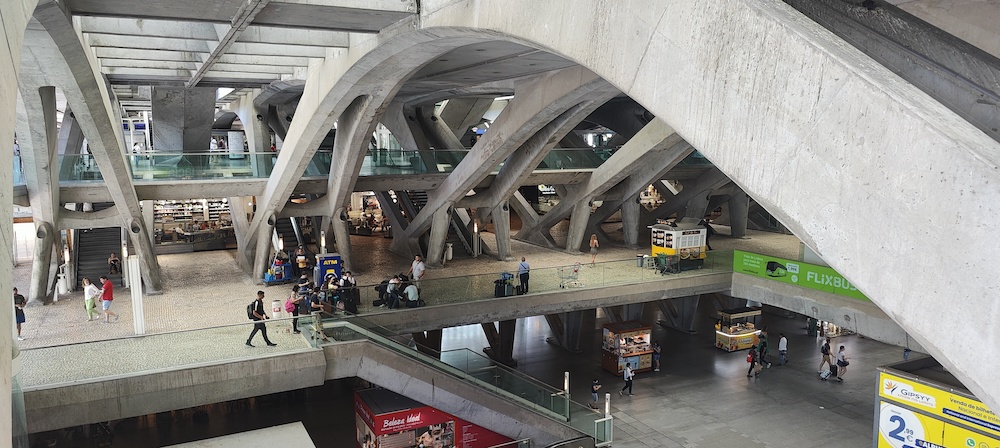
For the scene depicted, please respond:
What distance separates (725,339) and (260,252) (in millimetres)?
16213

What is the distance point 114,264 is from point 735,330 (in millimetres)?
21168

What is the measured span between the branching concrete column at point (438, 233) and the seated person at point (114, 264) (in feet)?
32.7

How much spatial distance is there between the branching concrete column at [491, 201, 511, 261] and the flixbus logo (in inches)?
559

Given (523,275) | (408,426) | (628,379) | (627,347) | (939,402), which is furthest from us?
(627,347)

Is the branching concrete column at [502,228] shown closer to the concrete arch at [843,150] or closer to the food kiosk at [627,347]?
the food kiosk at [627,347]

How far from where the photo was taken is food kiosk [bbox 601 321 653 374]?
2344 cm

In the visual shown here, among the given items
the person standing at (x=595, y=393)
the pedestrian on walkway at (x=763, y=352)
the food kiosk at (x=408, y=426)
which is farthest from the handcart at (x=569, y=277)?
the pedestrian on walkway at (x=763, y=352)

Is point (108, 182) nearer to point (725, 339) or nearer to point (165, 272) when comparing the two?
point (165, 272)

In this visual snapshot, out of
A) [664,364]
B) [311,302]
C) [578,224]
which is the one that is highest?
[578,224]

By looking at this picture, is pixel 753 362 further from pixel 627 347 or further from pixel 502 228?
pixel 502 228

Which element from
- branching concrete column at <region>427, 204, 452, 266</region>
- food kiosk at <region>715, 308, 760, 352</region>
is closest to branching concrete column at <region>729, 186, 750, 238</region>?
food kiosk at <region>715, 308, 760, 352</region>

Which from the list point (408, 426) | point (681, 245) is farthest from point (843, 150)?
point (681, 245)

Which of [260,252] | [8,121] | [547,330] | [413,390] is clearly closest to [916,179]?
[8,121]

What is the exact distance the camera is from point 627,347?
23.5 meters
